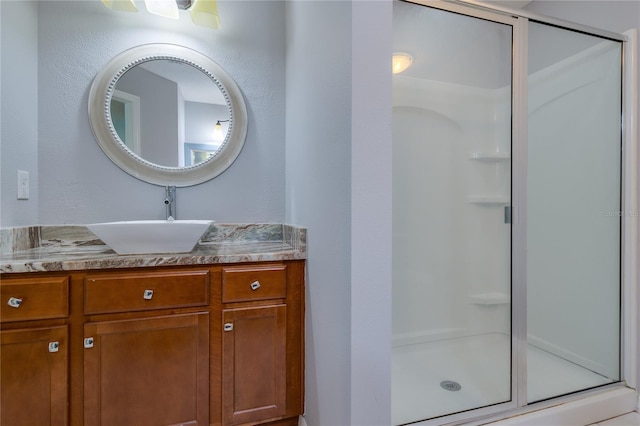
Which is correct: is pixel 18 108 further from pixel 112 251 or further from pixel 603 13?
pixel 603 13

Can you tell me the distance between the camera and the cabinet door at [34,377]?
1050mm

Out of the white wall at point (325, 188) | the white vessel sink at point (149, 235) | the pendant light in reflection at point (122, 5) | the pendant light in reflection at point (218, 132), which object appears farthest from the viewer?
the pendant light in reflection at point (218, 132)

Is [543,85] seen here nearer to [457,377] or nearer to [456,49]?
[456,49]

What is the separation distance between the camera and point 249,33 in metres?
1.76

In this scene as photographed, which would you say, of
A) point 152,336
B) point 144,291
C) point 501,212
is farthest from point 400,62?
point 152,336

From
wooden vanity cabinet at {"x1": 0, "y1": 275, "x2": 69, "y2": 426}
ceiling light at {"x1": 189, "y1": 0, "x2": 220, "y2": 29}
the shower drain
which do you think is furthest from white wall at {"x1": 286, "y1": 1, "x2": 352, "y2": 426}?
wooden vanity cabinet at {"x1": 0, "y1": 275, "x2": 69, "y2": 426}

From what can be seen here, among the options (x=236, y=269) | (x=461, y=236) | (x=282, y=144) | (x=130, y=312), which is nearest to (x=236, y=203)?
(x=282, y=144)

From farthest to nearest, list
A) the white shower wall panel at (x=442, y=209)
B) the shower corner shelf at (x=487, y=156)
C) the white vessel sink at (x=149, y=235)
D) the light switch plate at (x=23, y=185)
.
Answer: the white shower wall panel at (x=442, y=209), the shower corner shelf at (x=487, y=156), the light switch plate at (x=23, y=185), the white vessel sink at (x=149, y=235)

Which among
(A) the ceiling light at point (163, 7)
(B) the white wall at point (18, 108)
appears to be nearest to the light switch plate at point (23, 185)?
(B) the white wall at point (18, 108)

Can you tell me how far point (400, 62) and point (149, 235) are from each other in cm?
175

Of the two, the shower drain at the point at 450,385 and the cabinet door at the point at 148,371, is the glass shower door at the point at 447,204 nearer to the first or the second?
the shower drain at the point at 450,385

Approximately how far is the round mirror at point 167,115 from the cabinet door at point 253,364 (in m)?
0.84

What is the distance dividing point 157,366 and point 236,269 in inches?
19.1

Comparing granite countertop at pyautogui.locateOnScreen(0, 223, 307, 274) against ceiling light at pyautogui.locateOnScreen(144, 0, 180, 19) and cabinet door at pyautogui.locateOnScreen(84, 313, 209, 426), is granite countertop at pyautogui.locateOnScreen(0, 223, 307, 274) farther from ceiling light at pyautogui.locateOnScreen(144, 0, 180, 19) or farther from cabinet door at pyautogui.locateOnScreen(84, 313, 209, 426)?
ceiling light at pyautogui.locateOnScreen(144, 0, 180, 19)
